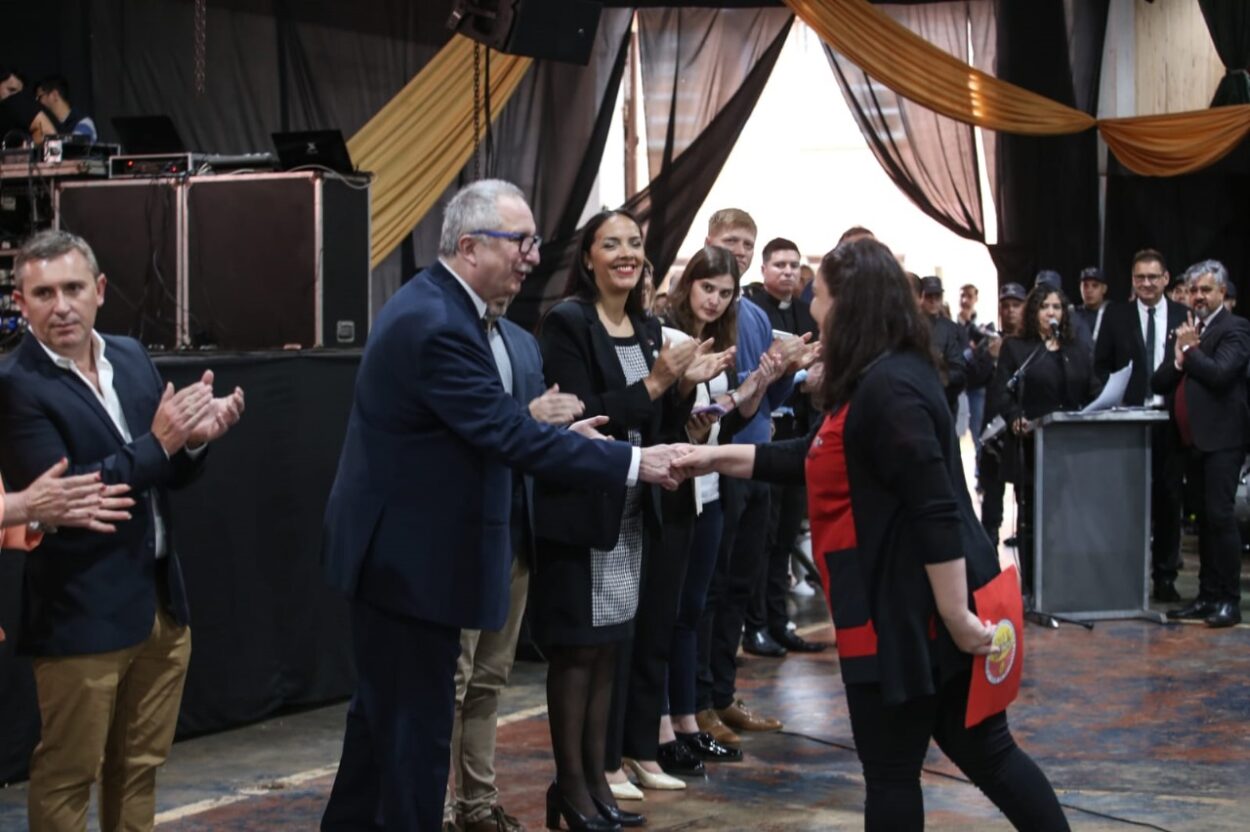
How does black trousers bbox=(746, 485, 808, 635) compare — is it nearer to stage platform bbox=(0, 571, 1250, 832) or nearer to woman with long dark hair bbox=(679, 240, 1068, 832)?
stage platform bbox=(0, 571, 1250, 832)

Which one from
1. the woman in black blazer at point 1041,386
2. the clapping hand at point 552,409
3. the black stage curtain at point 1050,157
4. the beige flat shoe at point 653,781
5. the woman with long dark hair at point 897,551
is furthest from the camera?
the black stage curtain at point 1050,157

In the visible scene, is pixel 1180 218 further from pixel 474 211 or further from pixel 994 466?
pixel 474 211

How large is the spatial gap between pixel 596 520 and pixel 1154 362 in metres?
5.54

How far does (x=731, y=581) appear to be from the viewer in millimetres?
5816

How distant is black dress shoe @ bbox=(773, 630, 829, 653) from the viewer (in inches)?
282

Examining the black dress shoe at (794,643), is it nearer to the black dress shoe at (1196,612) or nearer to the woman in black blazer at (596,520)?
the black dress shoe at (1196,612)

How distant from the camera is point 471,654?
437 centimetres

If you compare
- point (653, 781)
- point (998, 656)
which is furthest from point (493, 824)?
point (998, 656)

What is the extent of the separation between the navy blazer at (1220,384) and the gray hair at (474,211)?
516 centimetres

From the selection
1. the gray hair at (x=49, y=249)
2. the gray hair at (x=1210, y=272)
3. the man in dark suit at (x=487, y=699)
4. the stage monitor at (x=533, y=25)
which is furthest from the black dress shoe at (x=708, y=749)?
the gray hair at (x=1210, y=272)

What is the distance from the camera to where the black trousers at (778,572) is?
282 inches

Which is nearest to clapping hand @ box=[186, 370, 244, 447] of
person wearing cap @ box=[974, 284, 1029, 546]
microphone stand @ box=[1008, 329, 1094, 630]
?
microphone stand @ box=[1008, 329, 1094, 630]

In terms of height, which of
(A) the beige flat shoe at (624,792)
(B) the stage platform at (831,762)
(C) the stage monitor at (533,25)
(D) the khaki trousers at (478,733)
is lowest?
(B) the stage platform at (831,762)

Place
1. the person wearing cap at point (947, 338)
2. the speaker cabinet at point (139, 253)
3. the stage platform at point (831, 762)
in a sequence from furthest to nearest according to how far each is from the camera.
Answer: the person wearing cap at point (947, 338) → the speaker cabinet at point (139, 253) → the stage platform at point (831, 762)
